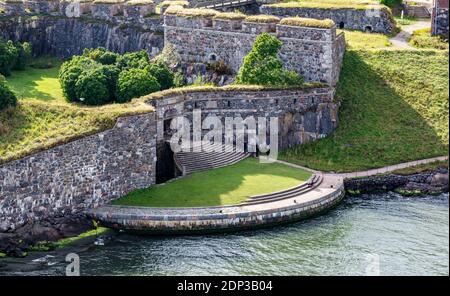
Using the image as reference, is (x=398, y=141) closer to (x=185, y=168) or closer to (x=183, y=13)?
(x=185, y=168)

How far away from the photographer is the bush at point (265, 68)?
68.6m

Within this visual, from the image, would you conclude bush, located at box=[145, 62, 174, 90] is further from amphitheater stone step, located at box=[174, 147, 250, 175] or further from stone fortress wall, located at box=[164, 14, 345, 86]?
amphitheater stone step, located at box=[174, 147, 250, 175]

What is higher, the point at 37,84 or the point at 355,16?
the point at 355,16

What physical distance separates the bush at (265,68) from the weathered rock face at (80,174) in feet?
30.5

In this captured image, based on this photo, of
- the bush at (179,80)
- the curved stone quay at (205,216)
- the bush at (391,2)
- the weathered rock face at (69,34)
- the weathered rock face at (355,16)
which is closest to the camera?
the curved stone quay at (205,216)

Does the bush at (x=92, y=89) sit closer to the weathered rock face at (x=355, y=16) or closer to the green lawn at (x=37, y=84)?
the green lawn at (x=37, y=84)

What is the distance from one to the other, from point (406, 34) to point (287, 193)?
2315 centimetres

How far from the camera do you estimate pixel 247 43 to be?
73312 mm

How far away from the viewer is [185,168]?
64.0 metres

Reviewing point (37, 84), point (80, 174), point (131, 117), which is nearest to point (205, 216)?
point (80, 174)

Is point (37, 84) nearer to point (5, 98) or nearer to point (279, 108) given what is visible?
point (5, 98)

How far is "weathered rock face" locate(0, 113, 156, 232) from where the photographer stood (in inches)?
2232

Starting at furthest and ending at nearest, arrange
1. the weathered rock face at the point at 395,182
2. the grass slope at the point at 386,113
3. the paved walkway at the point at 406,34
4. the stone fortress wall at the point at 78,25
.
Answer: the stone fortress wall at the point at 78,25
the paved walkway at the point at 406,34
the grass slope at the point at 386,113
the weathered rock face at the point at 395,182

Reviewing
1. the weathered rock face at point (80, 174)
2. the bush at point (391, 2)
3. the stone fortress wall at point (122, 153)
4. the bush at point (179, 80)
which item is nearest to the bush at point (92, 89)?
the bush at point (179, 80)
